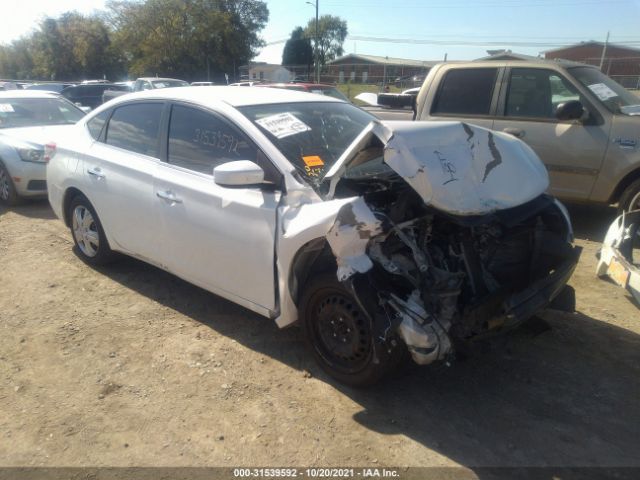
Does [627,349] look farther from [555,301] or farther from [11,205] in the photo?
[11,205]

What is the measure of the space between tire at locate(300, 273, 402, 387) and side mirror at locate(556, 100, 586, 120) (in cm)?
400

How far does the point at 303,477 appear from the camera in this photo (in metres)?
2.45

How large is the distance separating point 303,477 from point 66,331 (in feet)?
7.86

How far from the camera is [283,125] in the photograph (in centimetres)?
355

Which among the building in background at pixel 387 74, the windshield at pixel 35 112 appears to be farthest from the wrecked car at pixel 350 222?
the building in background at pixel 387 74

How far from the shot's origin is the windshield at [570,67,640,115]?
5.61 meters

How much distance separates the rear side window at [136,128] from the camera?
13.4 feet

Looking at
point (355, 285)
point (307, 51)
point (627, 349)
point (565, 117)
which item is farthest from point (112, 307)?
point (307, 51)

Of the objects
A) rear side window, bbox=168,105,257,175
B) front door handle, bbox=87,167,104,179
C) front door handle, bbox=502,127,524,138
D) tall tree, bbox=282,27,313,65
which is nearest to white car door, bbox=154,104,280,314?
rear side window, bbox=168,105,257,175

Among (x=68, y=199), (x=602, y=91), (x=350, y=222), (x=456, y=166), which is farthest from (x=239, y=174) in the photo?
(x=602, y=91)

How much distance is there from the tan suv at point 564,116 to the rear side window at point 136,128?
3639 mm

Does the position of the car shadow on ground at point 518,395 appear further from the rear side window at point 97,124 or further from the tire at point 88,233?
the rear side window at point 97,124

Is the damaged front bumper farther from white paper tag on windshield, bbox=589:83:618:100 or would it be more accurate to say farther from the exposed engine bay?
white paper tag on windshield, bbox=589:83:618:100

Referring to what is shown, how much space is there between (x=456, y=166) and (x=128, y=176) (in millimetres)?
2659
